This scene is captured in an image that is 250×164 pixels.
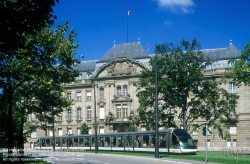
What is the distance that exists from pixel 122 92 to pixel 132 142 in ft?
76.3

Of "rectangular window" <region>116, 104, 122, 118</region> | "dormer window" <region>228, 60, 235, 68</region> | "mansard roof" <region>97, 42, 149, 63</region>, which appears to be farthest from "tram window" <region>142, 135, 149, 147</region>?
"dormer window" <region>228, 60, 235, 68</region>

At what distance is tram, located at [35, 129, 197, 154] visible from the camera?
1420 inches

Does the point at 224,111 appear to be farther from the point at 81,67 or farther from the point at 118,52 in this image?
the point at 81,67

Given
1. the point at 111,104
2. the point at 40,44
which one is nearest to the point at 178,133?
the point at 40,44

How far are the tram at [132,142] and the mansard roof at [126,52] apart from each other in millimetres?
19563

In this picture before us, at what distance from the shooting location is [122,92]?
6525cm

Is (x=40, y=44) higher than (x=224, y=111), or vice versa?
(x=40, y=44)

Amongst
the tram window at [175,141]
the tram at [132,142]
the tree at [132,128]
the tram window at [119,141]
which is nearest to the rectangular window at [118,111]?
the tree at [132,128]

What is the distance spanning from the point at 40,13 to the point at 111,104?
177 feet

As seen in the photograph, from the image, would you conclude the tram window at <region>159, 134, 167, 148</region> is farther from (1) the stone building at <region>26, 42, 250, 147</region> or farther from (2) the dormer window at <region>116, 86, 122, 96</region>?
(2) the dormer window at <region>116, 86, 122, 96</region>

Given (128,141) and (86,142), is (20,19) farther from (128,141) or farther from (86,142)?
(86,142)

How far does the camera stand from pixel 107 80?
6594cm

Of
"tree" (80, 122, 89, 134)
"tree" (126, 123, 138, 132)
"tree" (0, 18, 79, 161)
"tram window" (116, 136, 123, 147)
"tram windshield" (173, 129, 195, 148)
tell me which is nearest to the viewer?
"tree" (0, 18, 79, 161)

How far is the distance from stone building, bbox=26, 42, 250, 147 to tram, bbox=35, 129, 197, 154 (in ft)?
24.6
